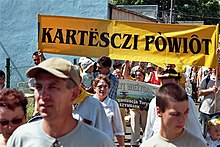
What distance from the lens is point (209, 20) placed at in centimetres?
6156

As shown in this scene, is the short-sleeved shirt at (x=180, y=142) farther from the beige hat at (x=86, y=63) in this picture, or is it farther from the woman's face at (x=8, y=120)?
the beige hat at (x=86, y=63)

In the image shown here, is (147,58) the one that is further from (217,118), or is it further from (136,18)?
(136,18)

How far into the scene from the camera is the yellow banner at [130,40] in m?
8.96

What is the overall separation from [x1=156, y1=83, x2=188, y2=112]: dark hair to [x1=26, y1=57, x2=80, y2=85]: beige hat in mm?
1234

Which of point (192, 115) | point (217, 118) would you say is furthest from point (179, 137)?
point (217, 118)

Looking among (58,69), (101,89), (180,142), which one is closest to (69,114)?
(58,69)

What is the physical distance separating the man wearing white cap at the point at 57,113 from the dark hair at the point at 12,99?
776 millimetres

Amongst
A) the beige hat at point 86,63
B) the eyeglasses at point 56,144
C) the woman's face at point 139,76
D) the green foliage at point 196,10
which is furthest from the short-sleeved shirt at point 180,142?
the green foliage at point 196,10

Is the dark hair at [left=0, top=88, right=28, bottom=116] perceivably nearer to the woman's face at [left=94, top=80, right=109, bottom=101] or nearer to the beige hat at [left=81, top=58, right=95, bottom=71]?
the woman's face at [left=94, top=80, right=109, bottom=101]

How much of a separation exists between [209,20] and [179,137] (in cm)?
5909

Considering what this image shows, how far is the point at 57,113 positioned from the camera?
2.94m

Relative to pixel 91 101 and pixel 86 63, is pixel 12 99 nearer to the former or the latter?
pixel 91 101

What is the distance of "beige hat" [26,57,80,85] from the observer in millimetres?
2947

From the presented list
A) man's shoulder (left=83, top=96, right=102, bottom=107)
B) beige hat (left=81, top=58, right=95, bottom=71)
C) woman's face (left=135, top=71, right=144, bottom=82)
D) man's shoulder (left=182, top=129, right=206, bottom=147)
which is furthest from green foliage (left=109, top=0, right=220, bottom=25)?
man's shoulder (left=182, top=129, right=206, bottom=147)
